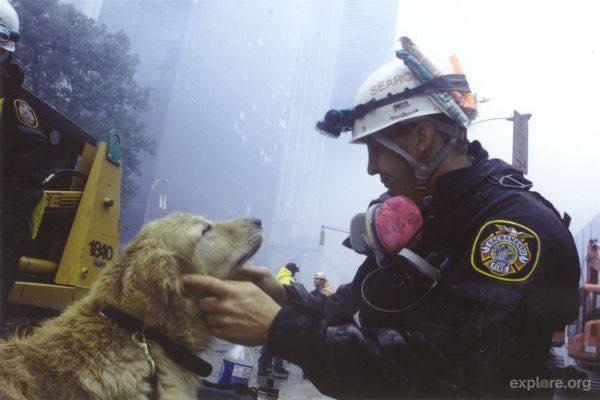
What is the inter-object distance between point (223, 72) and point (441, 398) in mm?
90897

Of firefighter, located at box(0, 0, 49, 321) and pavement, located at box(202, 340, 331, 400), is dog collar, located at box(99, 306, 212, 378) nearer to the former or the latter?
firefighter, located at box(0, 0, 49, 321)

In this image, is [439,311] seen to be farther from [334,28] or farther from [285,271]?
[334,28]

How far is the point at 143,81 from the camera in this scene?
65250 millimetres

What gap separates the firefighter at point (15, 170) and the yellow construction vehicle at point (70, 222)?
Result: 24.3 inches

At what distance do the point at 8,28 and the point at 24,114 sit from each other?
1456mm

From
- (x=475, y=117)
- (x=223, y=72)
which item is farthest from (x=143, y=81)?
(x=475, y=117)

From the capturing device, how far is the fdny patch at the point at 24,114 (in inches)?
150

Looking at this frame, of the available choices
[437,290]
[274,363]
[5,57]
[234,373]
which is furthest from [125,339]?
[274,363]

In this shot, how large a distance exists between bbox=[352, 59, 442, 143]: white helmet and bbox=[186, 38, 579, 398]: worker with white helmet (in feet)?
0.05

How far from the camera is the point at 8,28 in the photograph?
4543mm

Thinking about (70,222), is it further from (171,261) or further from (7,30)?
(171,261)

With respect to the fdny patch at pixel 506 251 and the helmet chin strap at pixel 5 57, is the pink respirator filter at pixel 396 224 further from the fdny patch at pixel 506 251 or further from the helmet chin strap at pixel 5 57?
the helmet chin strap at pixel 5 57

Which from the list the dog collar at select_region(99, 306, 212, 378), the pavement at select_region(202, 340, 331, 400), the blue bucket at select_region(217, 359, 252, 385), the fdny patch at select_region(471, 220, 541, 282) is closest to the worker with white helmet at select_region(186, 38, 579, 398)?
the fdny patch at select_region(471, 220, 541, 282)

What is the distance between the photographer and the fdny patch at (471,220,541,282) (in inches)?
69.5
